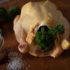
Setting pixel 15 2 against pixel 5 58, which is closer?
pixel 5 58

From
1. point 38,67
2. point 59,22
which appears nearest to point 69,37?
point 59,22

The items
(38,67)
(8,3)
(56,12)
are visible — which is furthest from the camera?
(8,3)

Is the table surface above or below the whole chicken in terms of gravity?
below

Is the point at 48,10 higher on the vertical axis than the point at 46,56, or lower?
higher

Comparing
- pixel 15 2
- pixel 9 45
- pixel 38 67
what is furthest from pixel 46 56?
pixel 15 2

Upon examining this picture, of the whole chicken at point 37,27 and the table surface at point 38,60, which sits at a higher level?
Answer: the whole chicken at point 37,27

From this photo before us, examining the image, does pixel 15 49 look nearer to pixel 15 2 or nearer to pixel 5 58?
pixel 5 58

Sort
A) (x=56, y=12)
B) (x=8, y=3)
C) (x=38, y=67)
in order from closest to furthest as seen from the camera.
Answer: (x=38, y=67) < (x=56, y=12) < (x=8, y=3)
